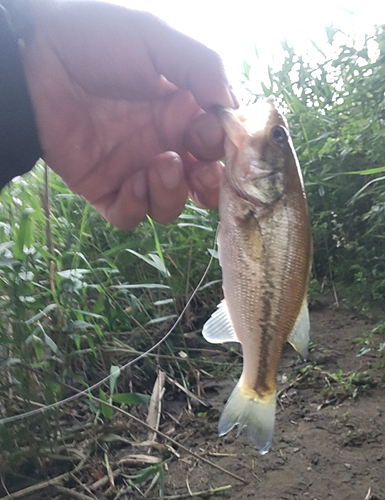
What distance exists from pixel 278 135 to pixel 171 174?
1.27 ft

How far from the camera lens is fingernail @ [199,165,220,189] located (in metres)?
1.29

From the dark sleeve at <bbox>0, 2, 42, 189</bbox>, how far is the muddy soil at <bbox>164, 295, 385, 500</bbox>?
1.03 metres

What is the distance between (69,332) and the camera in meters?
1.45

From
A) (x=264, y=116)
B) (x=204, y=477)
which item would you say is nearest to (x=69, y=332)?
(x=204, y=477)

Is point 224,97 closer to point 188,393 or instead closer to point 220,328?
point 220,328

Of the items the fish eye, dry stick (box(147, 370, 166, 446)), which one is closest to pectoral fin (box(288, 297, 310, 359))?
the fish eye

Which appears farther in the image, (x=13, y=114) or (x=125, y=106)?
(x=125, y=106)

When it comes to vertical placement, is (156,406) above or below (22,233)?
below

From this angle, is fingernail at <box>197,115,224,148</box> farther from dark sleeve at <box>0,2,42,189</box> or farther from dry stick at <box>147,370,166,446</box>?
dry stick at <box>147,370,166,446</box>

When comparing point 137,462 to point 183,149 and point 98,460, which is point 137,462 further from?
point 183,149

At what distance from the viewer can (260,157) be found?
1.06 meters

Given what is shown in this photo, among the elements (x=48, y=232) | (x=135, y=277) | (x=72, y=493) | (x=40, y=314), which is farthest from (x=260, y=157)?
(x=135, y=277)

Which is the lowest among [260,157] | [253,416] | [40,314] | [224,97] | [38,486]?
[38,486]

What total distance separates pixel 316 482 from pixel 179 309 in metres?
0.98
